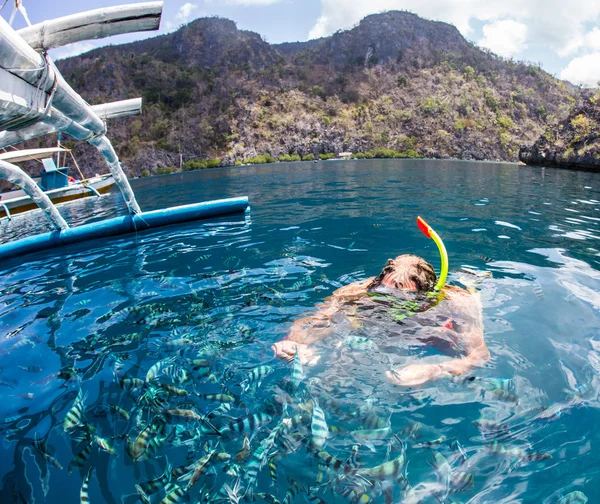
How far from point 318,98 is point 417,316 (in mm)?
104675

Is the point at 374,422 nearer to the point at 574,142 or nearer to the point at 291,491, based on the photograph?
the point at 291,491

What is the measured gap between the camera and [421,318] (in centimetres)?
420

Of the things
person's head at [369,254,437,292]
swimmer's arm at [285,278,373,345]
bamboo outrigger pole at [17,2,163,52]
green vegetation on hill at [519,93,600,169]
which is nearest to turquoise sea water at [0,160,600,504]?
swimmer's arm at [285,278,373,345]

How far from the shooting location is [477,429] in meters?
2.99

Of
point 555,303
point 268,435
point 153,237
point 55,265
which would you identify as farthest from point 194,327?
point 153,237

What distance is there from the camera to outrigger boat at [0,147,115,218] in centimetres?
1927

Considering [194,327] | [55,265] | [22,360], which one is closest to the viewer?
[22,360]

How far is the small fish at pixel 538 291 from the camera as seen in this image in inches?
215

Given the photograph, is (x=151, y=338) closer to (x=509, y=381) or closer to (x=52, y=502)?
(x=52, y=502)

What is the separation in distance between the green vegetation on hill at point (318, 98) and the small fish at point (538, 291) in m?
71.6

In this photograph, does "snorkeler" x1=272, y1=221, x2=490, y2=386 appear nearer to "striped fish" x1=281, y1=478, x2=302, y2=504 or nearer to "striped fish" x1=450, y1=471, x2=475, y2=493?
"striped fish" x1=450, y1=471, x2=475, y2=493

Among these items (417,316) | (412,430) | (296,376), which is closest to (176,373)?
(296,376)

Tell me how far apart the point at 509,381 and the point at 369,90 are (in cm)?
11554

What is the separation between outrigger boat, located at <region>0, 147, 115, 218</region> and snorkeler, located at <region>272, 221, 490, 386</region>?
2027 cm
